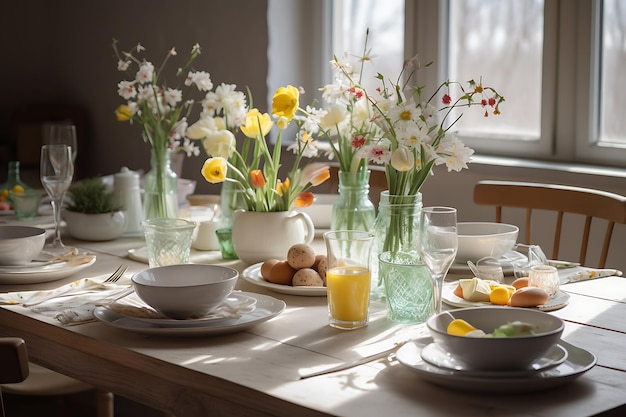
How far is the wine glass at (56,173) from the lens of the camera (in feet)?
6.62

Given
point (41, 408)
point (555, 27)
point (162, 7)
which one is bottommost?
point (41, 408)

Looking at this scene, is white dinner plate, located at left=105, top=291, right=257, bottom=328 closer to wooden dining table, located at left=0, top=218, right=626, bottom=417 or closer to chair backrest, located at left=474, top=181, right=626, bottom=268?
wooden dining table, located at left=0, top=218, right=626, bottom=417

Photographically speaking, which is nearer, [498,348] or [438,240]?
[498,348]

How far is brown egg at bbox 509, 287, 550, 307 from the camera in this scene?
1.50 metres

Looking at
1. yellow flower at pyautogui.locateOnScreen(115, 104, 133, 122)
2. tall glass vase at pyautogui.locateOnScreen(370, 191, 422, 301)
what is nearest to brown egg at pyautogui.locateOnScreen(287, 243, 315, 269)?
tall glass vase at pyautogui.locateOnScreen(370, 191, 422, 301)

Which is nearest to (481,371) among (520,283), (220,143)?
(520,283)

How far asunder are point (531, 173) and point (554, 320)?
2.06m

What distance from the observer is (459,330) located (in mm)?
1176

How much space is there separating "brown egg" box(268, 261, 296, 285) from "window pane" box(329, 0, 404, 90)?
227 cm

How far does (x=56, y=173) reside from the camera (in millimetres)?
2043

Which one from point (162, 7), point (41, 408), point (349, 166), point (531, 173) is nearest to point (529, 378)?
point (349, 166)

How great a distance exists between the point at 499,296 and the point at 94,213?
3.58 ft

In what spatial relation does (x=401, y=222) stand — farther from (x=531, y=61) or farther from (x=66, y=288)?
(x=531, y=61)

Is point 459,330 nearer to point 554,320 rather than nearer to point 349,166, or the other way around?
point 554,320
